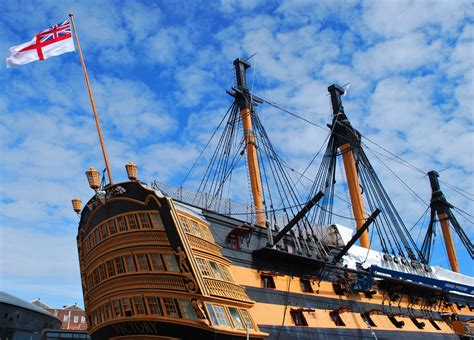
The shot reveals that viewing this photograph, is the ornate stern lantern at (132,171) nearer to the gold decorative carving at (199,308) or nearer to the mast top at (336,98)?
the gold decorative carving at (199,308)

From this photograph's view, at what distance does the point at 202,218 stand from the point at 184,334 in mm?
5885

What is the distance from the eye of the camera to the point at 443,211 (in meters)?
58.2

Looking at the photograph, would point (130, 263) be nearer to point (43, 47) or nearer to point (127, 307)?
point (127, 307)

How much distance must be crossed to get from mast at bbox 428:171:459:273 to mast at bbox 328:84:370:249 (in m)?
21.3

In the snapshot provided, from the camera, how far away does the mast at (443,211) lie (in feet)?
190

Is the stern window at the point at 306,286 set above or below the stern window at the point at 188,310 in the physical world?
above

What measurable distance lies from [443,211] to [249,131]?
3735 cm

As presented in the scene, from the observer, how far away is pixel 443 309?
124ft

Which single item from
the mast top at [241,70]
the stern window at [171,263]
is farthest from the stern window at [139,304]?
the mast top at [241,70]

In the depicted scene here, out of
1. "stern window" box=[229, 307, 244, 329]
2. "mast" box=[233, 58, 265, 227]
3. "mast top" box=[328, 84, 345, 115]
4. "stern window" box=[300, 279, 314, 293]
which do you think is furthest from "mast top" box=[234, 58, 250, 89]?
"stern window" box=[229, 307, 244, 329]

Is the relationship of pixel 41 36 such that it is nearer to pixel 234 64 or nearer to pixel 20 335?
pixel 234 64

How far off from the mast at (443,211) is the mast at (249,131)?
114 feet

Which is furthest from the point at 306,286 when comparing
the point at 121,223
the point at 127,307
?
the point at 121,223

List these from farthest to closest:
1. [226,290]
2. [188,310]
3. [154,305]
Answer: [226,290]
[154,305]
[188,310]
